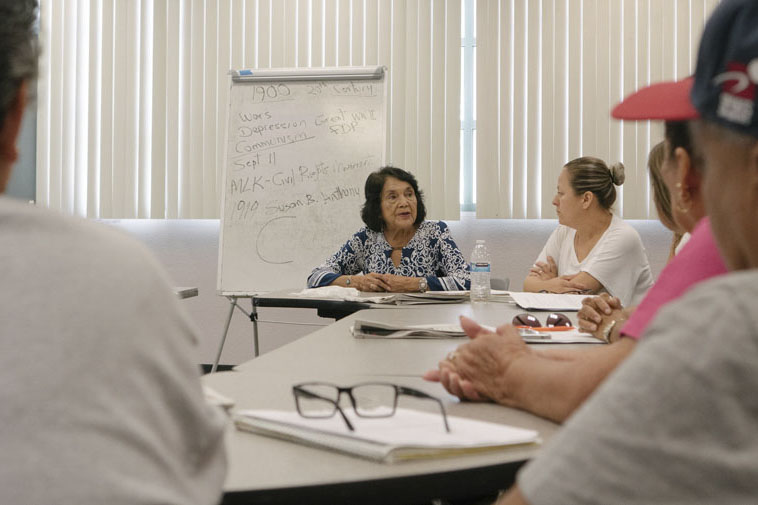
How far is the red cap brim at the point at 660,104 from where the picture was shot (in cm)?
70

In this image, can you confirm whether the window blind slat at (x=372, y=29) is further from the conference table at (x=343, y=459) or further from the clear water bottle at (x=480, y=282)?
the conference table at (x=343, y=459)

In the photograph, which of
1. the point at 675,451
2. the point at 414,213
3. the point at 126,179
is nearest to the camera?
the point at 675,451

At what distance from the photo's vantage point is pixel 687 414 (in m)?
0.44

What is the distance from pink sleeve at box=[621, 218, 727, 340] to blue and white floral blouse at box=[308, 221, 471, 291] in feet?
8.67

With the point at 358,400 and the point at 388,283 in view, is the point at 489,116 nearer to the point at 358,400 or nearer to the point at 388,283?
the point at 388,283

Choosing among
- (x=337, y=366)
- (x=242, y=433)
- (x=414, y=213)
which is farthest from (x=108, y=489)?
(x=414, y=213)

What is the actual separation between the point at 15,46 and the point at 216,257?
4854mm

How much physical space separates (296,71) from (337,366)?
338 centimetres

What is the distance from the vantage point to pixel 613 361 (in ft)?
3.31

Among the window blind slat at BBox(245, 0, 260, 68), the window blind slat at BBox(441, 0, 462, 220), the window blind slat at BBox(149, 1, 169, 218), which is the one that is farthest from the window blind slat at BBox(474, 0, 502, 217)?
the window blind slat at BBox(149, 1, 169, 218)

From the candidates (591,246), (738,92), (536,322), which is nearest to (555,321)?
(536,322)

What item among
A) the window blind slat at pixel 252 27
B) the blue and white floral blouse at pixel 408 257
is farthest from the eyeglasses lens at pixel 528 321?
the window blind slat at pixel 252 27

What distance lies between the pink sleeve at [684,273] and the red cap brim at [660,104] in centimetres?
20

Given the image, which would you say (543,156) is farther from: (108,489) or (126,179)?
(108,489)
